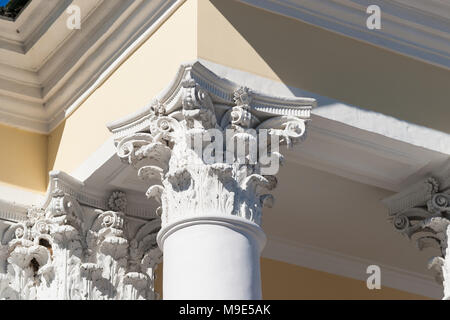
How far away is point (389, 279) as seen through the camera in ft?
56.5

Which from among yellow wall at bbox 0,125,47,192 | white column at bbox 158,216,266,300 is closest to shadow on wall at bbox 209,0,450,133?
white column at bbox 158,216,266,300

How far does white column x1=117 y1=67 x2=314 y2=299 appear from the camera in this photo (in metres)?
11.2

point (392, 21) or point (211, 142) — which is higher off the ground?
point (392, 21)

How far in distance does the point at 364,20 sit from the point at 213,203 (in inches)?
117

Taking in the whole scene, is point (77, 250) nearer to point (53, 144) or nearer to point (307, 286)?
point (53, 144)

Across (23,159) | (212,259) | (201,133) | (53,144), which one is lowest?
(212,259)

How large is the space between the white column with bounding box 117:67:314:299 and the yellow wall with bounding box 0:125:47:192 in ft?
7.96

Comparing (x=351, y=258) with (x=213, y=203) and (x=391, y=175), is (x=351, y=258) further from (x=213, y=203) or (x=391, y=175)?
(x=213, y=203)

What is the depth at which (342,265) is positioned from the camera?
16938mm

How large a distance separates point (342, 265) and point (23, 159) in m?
4.61

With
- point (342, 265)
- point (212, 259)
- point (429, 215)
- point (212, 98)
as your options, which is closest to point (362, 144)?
point (429, 215)

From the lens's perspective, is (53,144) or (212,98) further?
(53,144)

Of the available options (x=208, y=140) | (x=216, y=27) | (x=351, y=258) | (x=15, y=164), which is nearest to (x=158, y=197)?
(x=208, y=140)
